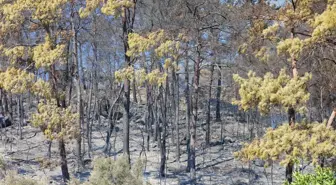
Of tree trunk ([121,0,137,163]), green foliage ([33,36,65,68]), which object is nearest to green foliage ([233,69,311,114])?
tree trunk ([121,0,137,163])

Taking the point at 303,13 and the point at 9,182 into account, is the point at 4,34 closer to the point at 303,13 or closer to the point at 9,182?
the point at 9,182

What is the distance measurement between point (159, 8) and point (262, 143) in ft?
42.2

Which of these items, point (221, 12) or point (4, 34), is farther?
point (221, 12)

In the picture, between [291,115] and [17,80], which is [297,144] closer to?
[291,115]

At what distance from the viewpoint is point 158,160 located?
2417 centimetres

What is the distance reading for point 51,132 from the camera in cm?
1209

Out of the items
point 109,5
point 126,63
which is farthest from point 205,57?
point 109,5

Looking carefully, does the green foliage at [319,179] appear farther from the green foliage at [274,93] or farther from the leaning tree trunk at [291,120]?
the green foliage at [274,93]

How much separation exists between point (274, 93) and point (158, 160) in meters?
16.0

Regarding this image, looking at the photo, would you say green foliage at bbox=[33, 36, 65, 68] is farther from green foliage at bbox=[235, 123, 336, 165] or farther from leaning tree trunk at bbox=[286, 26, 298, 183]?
leaning tree trunk at bbox=[286, 26, 298, 183]

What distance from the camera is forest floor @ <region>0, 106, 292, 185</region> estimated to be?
2055cm

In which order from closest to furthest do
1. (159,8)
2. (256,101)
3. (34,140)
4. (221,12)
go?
1. (256,101)
2. (221,12)
3. (159,8)
4. (34,140)

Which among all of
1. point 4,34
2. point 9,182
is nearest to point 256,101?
point 9,182

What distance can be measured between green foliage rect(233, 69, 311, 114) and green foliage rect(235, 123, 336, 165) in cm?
46
